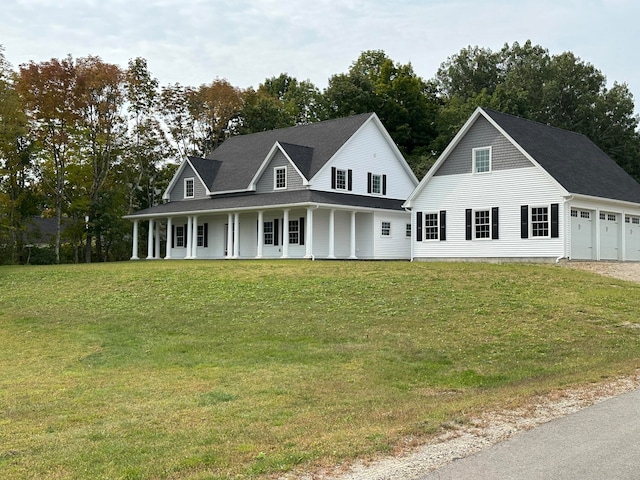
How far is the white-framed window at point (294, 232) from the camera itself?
3369cm

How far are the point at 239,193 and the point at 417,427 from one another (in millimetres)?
30605

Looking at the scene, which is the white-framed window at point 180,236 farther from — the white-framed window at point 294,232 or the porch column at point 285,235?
the porch column at point 285,235

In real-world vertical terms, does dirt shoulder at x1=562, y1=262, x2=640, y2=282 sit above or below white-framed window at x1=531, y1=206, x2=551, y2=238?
below

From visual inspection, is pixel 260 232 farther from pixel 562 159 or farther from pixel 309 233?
pixel 562 159

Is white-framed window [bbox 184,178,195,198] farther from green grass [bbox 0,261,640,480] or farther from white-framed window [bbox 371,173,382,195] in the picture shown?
green grass [bbox 0,261,640,480]

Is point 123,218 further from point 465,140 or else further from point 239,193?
point 465,140

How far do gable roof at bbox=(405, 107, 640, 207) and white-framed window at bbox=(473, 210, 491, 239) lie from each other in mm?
2898

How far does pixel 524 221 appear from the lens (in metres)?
27.2

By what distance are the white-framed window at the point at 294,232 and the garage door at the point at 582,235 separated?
12.8 meters

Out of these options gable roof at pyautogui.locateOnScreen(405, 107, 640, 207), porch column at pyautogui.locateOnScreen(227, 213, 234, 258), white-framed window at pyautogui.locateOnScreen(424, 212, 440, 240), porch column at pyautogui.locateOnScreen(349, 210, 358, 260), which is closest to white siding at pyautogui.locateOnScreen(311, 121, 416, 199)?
porch column at pyautogui.locateOnScreen(349, 210, 358, 260)

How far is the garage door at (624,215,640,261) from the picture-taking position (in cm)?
3048

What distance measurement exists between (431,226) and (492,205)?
319 centimetres

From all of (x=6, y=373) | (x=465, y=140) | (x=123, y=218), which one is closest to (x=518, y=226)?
(x=465, y=140)

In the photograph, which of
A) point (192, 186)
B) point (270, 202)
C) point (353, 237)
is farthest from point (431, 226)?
point (192, 186)
